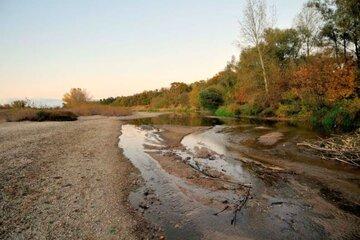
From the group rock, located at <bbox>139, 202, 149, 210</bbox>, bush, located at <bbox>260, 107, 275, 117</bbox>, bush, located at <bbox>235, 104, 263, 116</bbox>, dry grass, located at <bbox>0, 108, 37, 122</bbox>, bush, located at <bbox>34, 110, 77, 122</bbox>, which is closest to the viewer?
rock, located at <bbox>139, 202, 149, 210</bbox>

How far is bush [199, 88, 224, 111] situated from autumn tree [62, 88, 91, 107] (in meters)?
32.4

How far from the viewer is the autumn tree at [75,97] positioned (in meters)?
77.6

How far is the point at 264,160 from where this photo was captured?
661 inches

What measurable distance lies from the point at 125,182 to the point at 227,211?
17.0ft

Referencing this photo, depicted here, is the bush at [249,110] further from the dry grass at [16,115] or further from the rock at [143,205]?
the rock at [143,205]

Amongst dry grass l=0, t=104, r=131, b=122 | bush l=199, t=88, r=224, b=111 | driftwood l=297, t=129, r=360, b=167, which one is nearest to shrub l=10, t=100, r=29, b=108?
dry grass l=0, t=104, r=131, b=122

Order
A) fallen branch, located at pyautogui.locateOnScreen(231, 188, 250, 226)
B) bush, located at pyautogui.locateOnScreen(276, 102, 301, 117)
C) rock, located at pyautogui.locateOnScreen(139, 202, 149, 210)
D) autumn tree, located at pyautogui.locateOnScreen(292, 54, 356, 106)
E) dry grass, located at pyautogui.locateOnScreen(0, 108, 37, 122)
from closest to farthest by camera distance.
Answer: fallen branch, located at pyautogui.locateOnScreen(231, 188, 250, 226)
rock, located at pyautogui.locateOnScreen(139, 202, 149, 210)
autumn tree, located at pyautogui.locateOnScreen(292, 54, 356, 106)
bush, located at pyautogui.locateOnScreen(276, 102, 301, 117)
dry grass, located at pyautogui.locateOnScreen(0, 108, 37, 122)

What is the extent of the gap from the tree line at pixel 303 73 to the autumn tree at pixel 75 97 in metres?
32.5

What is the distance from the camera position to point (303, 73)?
33.4 metres

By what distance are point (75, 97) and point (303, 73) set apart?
6195 cm

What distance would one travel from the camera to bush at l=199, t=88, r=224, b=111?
221 feet

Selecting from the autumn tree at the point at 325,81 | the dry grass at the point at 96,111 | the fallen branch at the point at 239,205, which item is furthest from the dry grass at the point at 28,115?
the fallen branch at the point at 239,205

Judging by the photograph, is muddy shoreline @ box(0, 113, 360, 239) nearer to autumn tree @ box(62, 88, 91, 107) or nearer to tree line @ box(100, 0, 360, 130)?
tree line @ box(100, 0, 360, 130)

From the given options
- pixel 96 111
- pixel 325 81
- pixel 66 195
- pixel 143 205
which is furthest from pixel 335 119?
pixel 96 111
